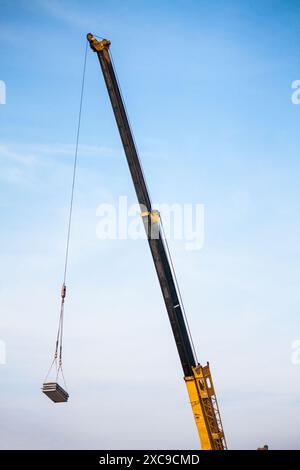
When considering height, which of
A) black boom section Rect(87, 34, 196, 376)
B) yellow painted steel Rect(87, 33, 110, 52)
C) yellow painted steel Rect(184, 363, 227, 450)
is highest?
yellow painted steel Rect(87, 33, 110, 52)

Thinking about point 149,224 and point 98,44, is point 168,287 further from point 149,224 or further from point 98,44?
point 98,44

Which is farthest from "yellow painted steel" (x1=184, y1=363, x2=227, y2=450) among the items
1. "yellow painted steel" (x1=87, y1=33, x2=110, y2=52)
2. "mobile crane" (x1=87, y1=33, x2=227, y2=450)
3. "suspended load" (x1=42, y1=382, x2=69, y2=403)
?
"yellow painted steel" (x1=87, y1=33, x2=110, y2=52)

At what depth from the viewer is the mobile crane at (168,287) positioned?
72.0ft

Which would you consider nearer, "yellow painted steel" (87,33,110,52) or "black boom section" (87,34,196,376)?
"black boom section" (87,34,196,376)

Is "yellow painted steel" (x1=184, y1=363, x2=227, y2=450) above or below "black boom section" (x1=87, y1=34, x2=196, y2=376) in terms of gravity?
below

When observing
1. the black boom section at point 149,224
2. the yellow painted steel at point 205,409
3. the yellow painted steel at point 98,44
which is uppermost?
the yellow painted steel at point 98,44

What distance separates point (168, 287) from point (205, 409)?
5.60m

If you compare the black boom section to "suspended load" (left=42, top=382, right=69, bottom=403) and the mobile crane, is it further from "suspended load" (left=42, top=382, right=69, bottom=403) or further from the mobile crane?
"suspended load" (left=42, top=382, right=69, bottom=403)

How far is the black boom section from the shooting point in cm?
2220

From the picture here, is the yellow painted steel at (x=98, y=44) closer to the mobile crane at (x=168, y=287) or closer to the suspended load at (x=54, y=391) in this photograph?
the mobile crane at (x=168, y=287)

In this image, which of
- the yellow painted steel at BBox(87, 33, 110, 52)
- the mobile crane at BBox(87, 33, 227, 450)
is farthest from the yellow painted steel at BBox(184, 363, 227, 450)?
the yellow painted steel at BBox(87, 33, 110, 52)

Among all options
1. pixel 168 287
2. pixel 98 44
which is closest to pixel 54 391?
pixel 168 287

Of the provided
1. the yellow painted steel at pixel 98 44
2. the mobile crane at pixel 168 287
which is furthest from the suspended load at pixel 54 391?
the yellow painted steel at pixel 98 44
